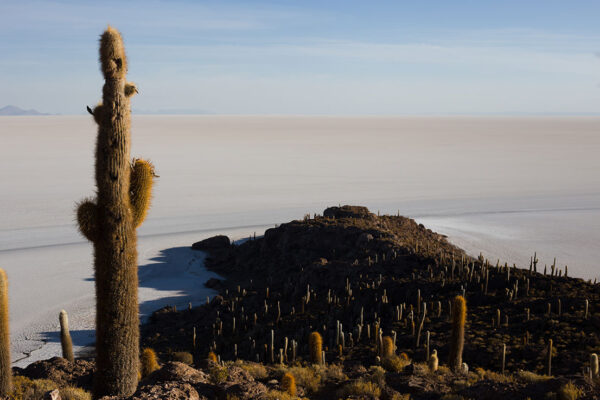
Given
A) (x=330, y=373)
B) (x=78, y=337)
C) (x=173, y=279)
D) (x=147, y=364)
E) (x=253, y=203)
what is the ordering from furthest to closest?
(x=253, y=203), (x=173, y=279), (x=78, y=337), (x=147, y=364), (x=330, y=373)

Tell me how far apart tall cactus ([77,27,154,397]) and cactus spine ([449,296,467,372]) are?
6.36 meters

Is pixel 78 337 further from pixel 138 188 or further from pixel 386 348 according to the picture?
pixel 386 348

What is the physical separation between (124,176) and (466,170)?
55.7 meters

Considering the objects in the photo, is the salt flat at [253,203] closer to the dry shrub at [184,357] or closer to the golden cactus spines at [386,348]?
the dry shrub at [184,357]

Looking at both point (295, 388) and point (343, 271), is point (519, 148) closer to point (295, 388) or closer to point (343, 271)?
point (343, 271)

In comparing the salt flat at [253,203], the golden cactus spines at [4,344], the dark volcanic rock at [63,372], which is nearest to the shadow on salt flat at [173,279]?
the salt flat at [253,203]

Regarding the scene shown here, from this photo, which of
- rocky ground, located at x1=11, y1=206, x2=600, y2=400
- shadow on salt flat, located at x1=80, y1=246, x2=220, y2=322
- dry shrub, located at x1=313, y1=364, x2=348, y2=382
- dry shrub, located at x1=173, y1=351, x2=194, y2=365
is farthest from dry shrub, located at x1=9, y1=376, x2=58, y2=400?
shadow on salt flat, located at x1=80, y1=246, x2=220, y2=322

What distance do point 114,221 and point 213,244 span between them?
17549 mm

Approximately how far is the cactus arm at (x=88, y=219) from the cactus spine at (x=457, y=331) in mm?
7181

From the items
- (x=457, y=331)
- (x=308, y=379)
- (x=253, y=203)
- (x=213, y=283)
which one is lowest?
(x=213, y=283)

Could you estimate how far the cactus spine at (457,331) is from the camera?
12.2 meters

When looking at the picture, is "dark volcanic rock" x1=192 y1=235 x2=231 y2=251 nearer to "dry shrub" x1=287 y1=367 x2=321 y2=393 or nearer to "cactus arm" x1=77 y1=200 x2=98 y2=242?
"dry shrub" x1=287 y1=367 x2=321 y2=393

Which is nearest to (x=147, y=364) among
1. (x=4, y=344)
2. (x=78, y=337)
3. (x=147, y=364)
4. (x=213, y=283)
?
(x=147, y=364)

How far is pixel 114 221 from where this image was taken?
9742 millimetres
